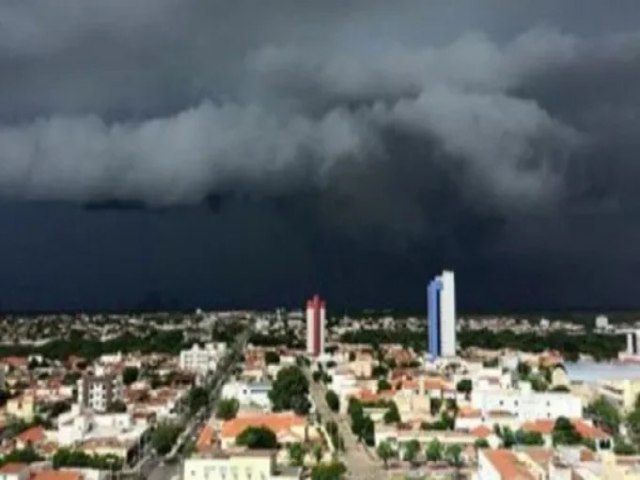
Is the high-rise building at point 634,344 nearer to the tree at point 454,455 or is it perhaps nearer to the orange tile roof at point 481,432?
the orange tile roof at point 481,432

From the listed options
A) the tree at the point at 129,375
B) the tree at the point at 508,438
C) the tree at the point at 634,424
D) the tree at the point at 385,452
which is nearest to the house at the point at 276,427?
the tree at the point at 385,452

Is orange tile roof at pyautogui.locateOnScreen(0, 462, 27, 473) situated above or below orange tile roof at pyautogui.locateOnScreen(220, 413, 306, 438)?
below

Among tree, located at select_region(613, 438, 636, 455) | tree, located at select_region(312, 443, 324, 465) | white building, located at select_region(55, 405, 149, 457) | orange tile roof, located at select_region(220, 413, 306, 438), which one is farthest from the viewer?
orange tile roof, located at select_region(220, 413, 306, 438)

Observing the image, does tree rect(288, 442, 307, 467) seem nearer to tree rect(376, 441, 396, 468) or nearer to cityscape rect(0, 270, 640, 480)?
cityscape rect(0, 270, 640, 480)

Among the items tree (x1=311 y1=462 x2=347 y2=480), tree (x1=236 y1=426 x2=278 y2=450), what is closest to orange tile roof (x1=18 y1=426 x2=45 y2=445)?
tree (x1=236 y1=426 x2=278 y2=450)

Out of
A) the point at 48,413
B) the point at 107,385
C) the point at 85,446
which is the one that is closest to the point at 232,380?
the point at 107,385

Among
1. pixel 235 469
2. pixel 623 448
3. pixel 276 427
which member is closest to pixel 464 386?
pixel 276 427
